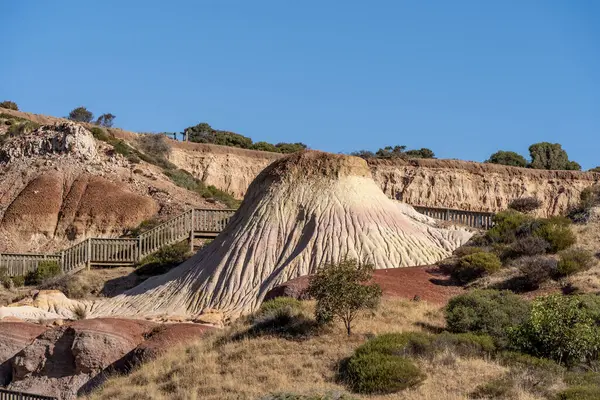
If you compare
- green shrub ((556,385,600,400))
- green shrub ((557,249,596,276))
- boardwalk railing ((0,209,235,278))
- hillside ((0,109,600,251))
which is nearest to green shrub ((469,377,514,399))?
green shrub ((556,385,600,400))

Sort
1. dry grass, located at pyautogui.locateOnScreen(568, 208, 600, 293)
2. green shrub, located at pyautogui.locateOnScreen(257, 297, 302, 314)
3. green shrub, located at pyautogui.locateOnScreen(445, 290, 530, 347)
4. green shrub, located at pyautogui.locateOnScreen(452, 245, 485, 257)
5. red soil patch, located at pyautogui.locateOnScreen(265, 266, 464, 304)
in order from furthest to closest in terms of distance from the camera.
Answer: green shrub, located at pyautogui.locateOnScreen(452, 245, 485, 257)
red soil patch, located at pyautogui.locateOnScreen(265, 266, 464, 304)
dry grass, located at pyautogui.locateOnScreen(568, 208, 600, 293)
green shrub, located at pyautogui.locateOnScreen(257, 297, 302, 314)
green shrub, located at pyautogui.locateOnScreen(445, 290, 530, 347)

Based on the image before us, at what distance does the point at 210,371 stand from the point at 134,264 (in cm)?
1995

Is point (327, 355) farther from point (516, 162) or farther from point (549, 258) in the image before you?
point (516, 162)

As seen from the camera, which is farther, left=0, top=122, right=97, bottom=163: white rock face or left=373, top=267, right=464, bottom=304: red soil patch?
left=0, top=122, right=97, bottom=163: white rock face

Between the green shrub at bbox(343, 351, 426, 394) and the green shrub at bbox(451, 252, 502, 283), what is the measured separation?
10.0 metres

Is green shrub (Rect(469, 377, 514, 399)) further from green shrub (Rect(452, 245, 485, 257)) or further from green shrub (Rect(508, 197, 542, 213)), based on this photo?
green shrub (Rect(508, 197, 542, 213))

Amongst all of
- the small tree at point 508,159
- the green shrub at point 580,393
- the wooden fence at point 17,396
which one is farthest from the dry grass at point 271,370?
the small tree at point 508,159

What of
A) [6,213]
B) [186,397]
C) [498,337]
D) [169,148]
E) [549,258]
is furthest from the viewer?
[169,148]

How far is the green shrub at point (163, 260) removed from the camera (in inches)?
1545

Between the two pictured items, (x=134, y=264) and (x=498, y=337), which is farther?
(x=134, y=264)

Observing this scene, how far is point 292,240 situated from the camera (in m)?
32.9

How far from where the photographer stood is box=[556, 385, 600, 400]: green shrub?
18.0 metres

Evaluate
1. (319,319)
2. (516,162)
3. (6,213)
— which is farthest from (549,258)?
(516,162)

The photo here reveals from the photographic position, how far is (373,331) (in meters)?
23.5
